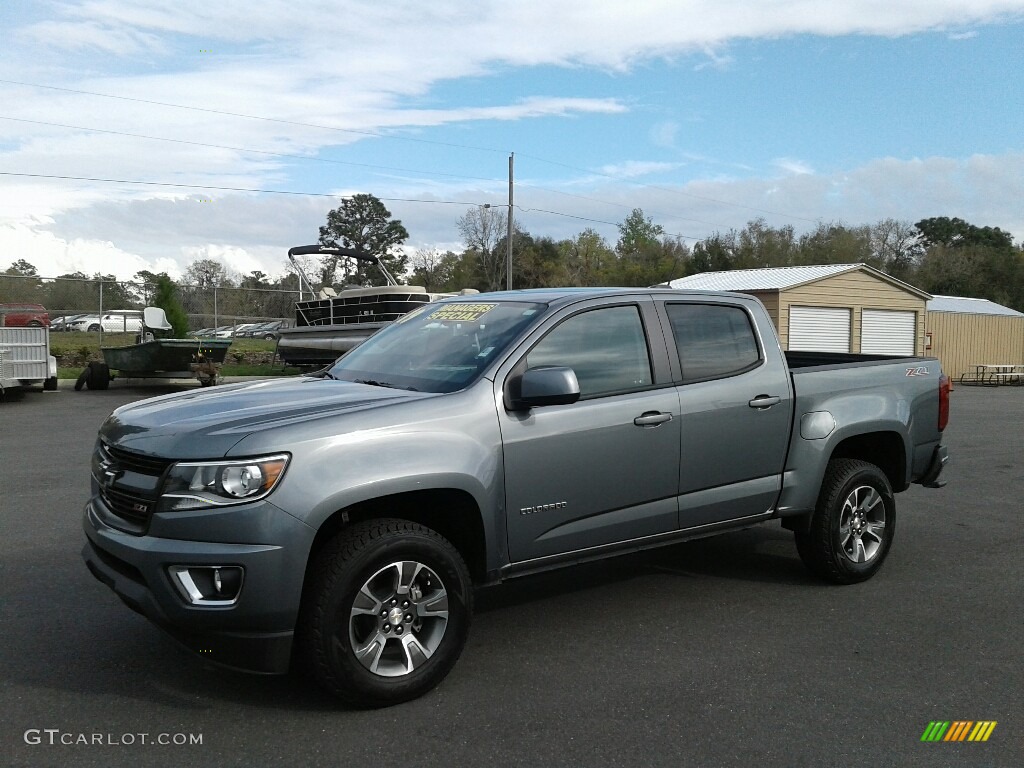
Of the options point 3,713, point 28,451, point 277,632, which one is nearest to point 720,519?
point 277,632

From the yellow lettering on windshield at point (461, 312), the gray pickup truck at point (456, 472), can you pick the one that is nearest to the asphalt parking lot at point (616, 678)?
the gray pickup truck at point (456, 472)

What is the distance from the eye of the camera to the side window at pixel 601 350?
4.61m

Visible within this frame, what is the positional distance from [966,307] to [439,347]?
41.2m

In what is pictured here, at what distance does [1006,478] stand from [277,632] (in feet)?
28.2

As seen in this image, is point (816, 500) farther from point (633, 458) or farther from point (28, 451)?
point (28, 451)

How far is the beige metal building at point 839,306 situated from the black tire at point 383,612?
89.1 feet

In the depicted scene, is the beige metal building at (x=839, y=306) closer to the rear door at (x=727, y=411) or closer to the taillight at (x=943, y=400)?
the taillight at (x=943, y=400)

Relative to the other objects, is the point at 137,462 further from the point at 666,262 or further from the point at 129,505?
the point at 666,262

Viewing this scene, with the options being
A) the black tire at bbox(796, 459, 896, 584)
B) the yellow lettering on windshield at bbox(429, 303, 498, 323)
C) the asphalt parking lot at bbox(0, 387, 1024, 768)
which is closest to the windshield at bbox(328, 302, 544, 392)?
the yellow lettering on windshield at bbox(429, 303, 498, 323)

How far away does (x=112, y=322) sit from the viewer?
98.1 feet

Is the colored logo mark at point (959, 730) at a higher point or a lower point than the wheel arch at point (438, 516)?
lower

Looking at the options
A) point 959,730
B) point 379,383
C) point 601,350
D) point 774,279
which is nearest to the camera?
point 959,730

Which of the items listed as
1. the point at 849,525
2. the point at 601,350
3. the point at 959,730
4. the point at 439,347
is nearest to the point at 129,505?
the point at 439,347

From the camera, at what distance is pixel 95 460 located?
14.0ft
